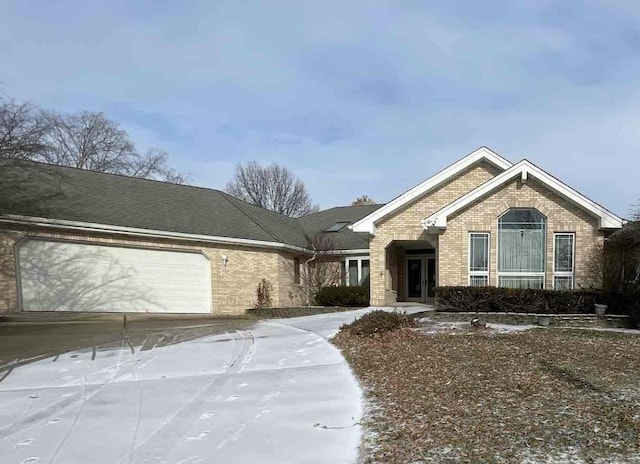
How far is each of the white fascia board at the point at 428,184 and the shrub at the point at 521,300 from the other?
4778mm

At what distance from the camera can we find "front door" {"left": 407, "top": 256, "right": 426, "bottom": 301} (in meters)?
21.6

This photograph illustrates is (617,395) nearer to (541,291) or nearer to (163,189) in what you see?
(541,291)

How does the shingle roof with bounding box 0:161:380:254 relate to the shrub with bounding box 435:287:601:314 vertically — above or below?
above

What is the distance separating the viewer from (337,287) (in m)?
20.0

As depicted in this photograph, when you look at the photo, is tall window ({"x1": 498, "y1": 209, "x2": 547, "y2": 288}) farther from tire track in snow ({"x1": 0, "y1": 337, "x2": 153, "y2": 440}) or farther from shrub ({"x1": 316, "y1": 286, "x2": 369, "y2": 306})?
tire track in snow ({"x1": 0, "y1": 337, "x2": 153, "y2": 440})

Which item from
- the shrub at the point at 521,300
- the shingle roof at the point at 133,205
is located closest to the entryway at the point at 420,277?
the shingle roof at the point at 133,205

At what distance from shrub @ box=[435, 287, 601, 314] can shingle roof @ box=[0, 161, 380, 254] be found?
7.32 metres

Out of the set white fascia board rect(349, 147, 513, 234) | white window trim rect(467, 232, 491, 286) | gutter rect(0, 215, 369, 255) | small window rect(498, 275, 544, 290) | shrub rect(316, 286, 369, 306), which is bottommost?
shrub rect(316, 286, 369, 306)

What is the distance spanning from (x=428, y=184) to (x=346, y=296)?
18.3 ft

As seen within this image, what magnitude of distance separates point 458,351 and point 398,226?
409 inches

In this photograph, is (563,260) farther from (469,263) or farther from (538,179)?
(469,263)

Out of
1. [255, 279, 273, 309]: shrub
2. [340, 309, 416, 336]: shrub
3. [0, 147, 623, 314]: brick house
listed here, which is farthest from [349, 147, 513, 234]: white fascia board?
[340, 309, 416, 336]: shrub

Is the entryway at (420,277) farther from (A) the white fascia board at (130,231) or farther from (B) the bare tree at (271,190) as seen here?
(B) the bare tree at (271,190)

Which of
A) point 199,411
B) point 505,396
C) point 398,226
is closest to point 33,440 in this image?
point 199,411
